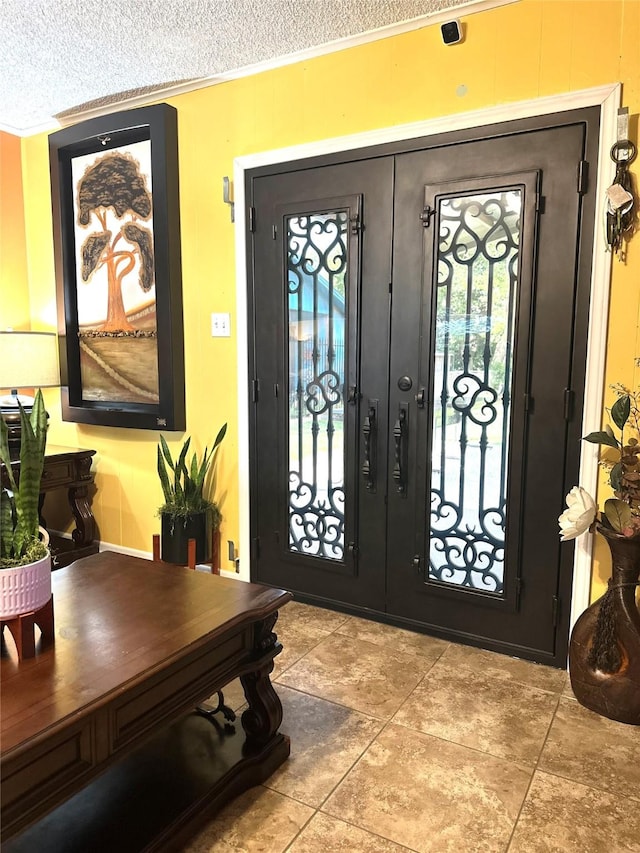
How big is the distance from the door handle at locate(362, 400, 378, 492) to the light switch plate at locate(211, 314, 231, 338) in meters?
0.88

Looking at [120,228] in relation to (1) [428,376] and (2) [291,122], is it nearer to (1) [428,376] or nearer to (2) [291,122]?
(2) [291,122]

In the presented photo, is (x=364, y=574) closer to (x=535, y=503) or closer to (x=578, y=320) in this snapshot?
(x=535, y=503)

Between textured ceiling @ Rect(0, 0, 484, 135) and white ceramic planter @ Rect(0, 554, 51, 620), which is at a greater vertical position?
textured ceiling @ Rect(0, 0, 484, 135)

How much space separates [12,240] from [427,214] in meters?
2.65

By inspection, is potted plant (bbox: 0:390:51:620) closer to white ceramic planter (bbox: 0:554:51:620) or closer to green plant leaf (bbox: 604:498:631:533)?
white ceramic planter (bbox: 0:554:51:620)

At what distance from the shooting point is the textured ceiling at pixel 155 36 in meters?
2.37

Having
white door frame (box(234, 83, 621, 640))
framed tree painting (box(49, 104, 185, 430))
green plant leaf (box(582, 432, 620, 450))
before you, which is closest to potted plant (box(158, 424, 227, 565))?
framed tree painting (box(49, 104, 185, 430))

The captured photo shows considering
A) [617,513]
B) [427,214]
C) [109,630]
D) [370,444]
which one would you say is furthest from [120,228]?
[617,513]

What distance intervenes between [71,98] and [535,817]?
3.72m

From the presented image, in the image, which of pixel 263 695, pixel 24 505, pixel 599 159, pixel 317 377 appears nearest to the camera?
pixel 24 505

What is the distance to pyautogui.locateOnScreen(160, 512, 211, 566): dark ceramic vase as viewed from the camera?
3.07 metres

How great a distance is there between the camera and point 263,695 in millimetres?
1822

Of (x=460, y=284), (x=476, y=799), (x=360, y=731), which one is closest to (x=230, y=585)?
(x=360, y=731)

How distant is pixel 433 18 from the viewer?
7.93 feet
